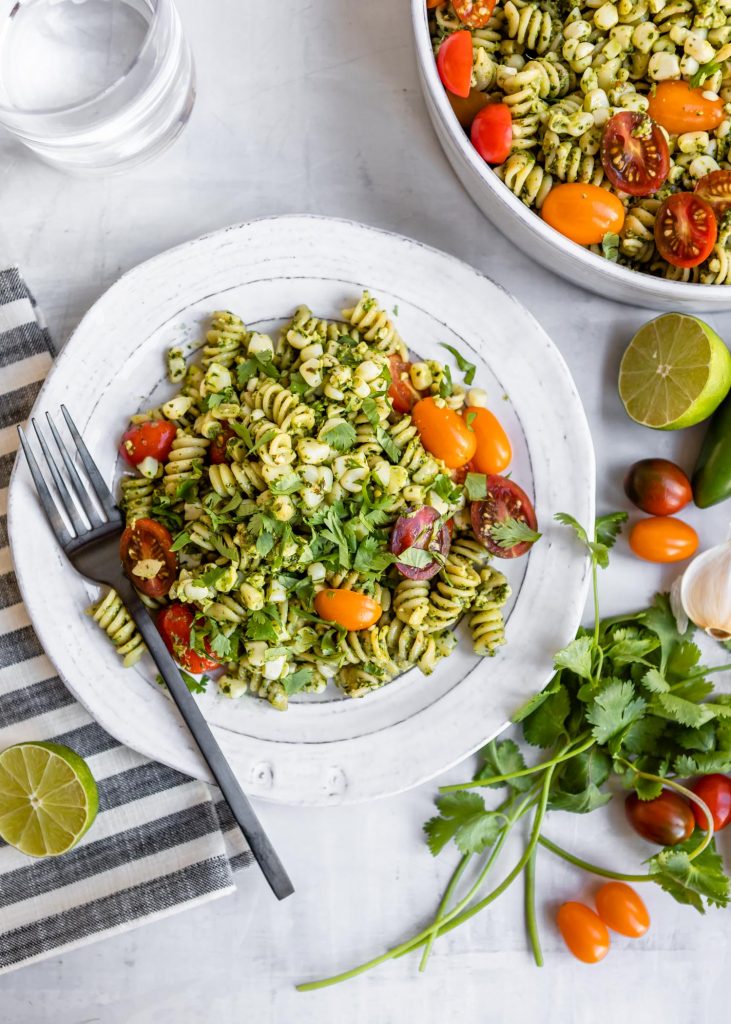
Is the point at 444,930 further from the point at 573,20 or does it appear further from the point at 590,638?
the point at 573,20

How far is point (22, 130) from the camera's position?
2068mm

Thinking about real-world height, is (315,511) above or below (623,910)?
above

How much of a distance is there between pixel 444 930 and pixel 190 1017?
797 millimetres

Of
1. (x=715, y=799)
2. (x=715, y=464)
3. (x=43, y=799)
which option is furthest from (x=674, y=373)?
(x=43, y=799)

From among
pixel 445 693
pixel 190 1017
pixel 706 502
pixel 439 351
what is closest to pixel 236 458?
pixel 439 351

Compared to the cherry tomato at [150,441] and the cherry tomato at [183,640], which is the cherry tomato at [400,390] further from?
the cherry tomato at [183,640]

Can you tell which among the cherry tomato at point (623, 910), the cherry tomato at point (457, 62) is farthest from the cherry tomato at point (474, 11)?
the cherry tomato at point (623, 910)

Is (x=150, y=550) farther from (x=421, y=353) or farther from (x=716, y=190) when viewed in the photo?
(x=716, y=190)

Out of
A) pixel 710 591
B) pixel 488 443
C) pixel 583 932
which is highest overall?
pixel 488 443

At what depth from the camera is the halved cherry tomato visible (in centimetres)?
201

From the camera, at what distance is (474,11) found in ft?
6.58

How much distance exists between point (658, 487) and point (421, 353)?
2.50 ft

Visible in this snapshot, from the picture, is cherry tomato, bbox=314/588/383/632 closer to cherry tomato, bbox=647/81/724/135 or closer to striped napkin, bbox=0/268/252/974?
striped napkin, bbox=0/268/252/974

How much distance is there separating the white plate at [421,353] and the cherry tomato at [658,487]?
223 millimetres
